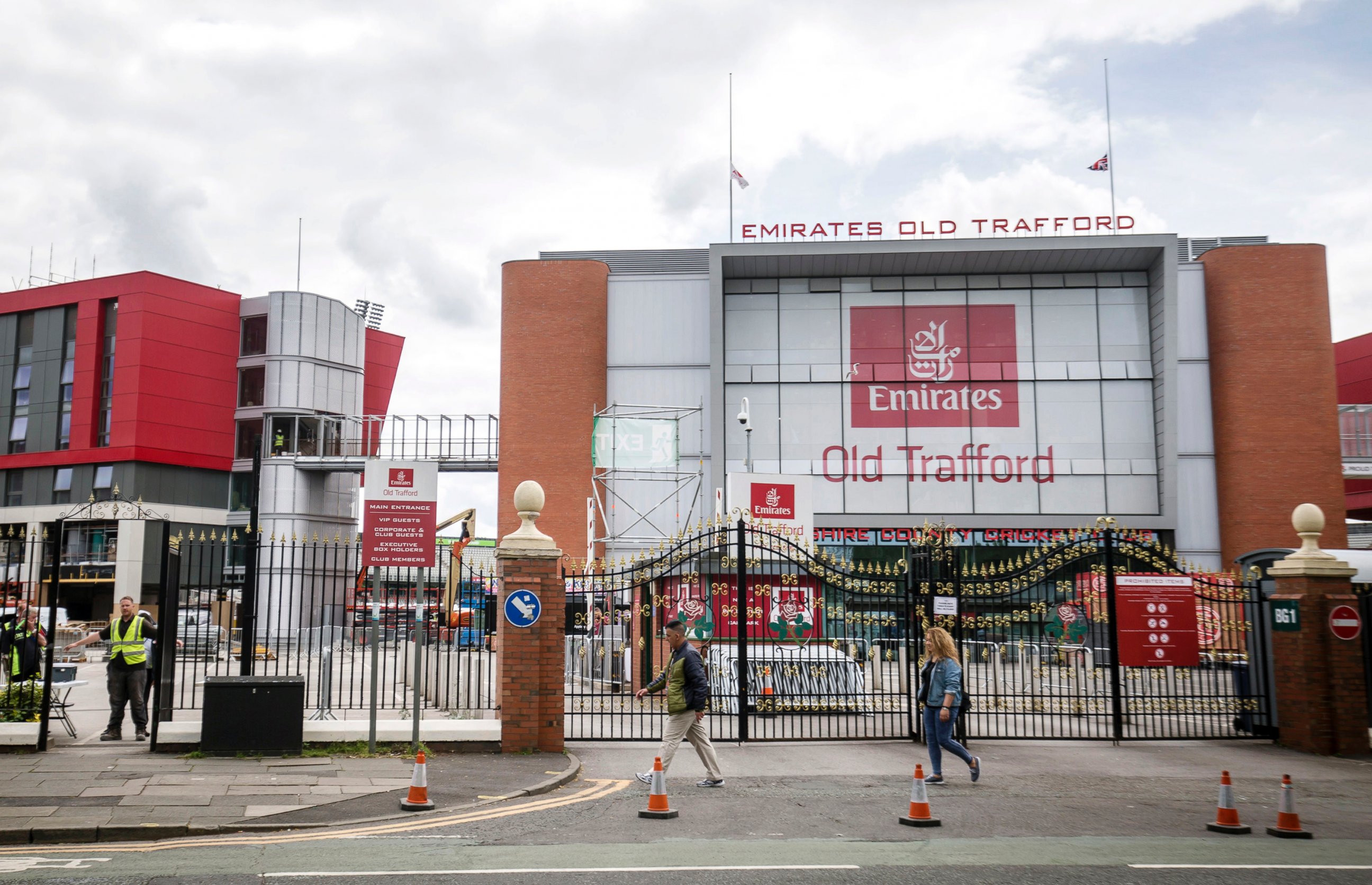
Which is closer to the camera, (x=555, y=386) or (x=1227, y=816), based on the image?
(x=1227, y=816)

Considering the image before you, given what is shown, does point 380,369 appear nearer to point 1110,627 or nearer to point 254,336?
point 254,336

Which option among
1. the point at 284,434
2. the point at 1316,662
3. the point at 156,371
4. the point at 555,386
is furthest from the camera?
the point at 284,434

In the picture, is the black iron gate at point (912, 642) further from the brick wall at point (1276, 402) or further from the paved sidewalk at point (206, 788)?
the brick wall at point (1276, 402)

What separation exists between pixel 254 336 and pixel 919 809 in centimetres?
5329

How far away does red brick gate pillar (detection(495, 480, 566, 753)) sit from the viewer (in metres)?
13.0

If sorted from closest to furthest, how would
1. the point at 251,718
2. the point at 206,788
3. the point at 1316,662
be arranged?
the point at 206,788, the point at 251,718, the point at 1316,662

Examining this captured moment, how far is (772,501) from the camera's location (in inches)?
909

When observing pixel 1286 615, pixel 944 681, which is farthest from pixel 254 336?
pixel 1286 615

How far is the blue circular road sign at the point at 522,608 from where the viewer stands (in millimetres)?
13031

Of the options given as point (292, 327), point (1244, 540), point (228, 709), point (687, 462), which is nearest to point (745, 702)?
point (228, 709)

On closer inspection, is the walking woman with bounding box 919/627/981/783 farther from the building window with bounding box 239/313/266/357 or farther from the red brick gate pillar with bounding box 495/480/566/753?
the building window with bounding box 239/313/266/357

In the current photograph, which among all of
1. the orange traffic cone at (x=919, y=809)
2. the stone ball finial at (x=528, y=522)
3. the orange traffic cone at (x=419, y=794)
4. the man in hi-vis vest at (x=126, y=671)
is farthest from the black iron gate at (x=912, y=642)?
the man in hi-vis vest at (x=126, y=671)

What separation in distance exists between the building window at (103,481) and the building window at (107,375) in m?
1.18

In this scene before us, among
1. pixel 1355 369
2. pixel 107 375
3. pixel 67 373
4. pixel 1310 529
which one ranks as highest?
pixel 67 373
